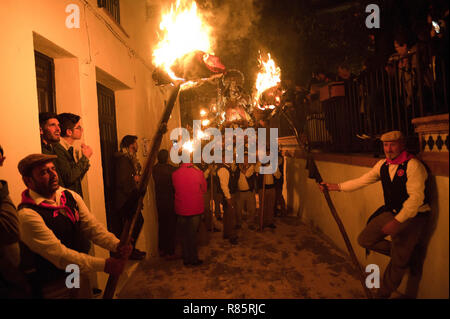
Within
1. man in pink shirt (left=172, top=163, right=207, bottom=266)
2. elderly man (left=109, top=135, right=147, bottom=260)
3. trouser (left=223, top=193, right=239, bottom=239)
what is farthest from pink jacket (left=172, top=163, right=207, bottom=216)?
trouser (left=223, top=193, right=239, bottom=239)

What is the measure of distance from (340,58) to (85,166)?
9.33m

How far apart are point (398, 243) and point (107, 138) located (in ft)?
18.2

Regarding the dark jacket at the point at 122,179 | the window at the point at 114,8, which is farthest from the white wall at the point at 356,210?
the window at the point at 114,8

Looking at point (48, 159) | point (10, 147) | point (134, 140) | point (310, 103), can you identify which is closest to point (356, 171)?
point (310, 103)

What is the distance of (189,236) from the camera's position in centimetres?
587

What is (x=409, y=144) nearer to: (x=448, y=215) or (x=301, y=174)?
(x=448, y=215)

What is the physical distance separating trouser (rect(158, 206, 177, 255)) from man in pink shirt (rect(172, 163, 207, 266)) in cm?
46

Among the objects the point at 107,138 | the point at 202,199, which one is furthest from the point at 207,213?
the point at 107,138

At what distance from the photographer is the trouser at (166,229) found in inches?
249

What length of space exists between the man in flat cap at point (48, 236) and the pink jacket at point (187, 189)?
9.83ft

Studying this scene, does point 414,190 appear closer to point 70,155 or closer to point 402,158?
point 402,158

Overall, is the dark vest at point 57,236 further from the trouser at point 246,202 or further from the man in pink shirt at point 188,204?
the trouser at point 246,202

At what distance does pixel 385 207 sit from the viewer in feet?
12.5

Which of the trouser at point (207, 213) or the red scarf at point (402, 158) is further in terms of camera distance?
the trouser at point (207, 213)
